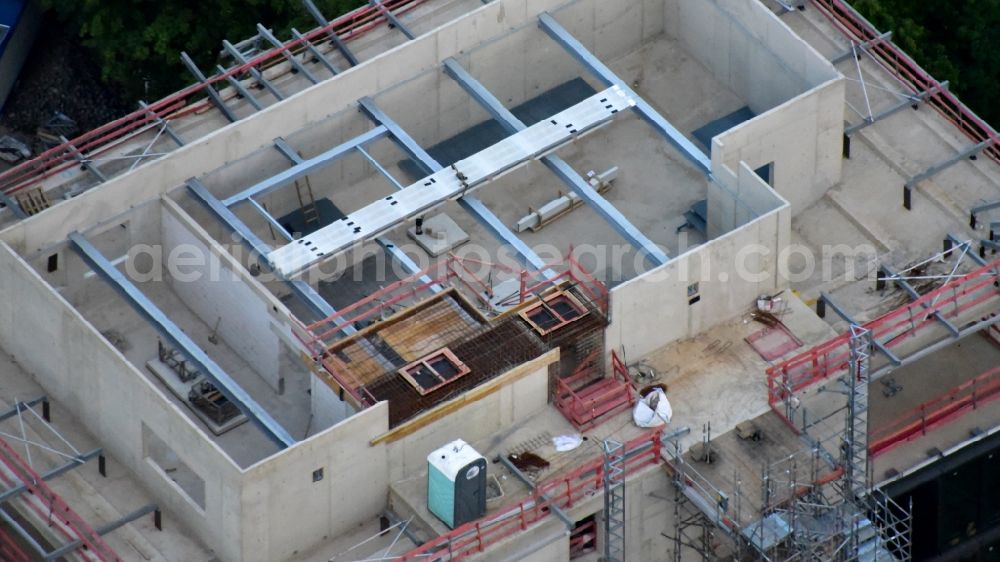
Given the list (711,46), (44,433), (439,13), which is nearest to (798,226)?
(711,46)

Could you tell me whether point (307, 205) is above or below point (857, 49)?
below

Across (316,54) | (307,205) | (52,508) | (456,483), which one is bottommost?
(456,483)

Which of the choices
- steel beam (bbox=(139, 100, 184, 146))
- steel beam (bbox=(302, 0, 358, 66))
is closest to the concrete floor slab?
steel beam (bbox=(139, 100, 184, 146))

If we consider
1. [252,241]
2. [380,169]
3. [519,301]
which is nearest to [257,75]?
[380,169]

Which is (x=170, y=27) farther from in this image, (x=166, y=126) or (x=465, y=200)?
(x=465, y=200)

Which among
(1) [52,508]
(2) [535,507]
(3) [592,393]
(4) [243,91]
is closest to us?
(2) [535,507]

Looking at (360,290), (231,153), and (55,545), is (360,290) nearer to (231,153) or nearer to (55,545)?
(231,153)

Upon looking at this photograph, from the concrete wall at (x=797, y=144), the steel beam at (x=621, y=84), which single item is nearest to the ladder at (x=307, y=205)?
the steel beam at (x=621, y=84)
